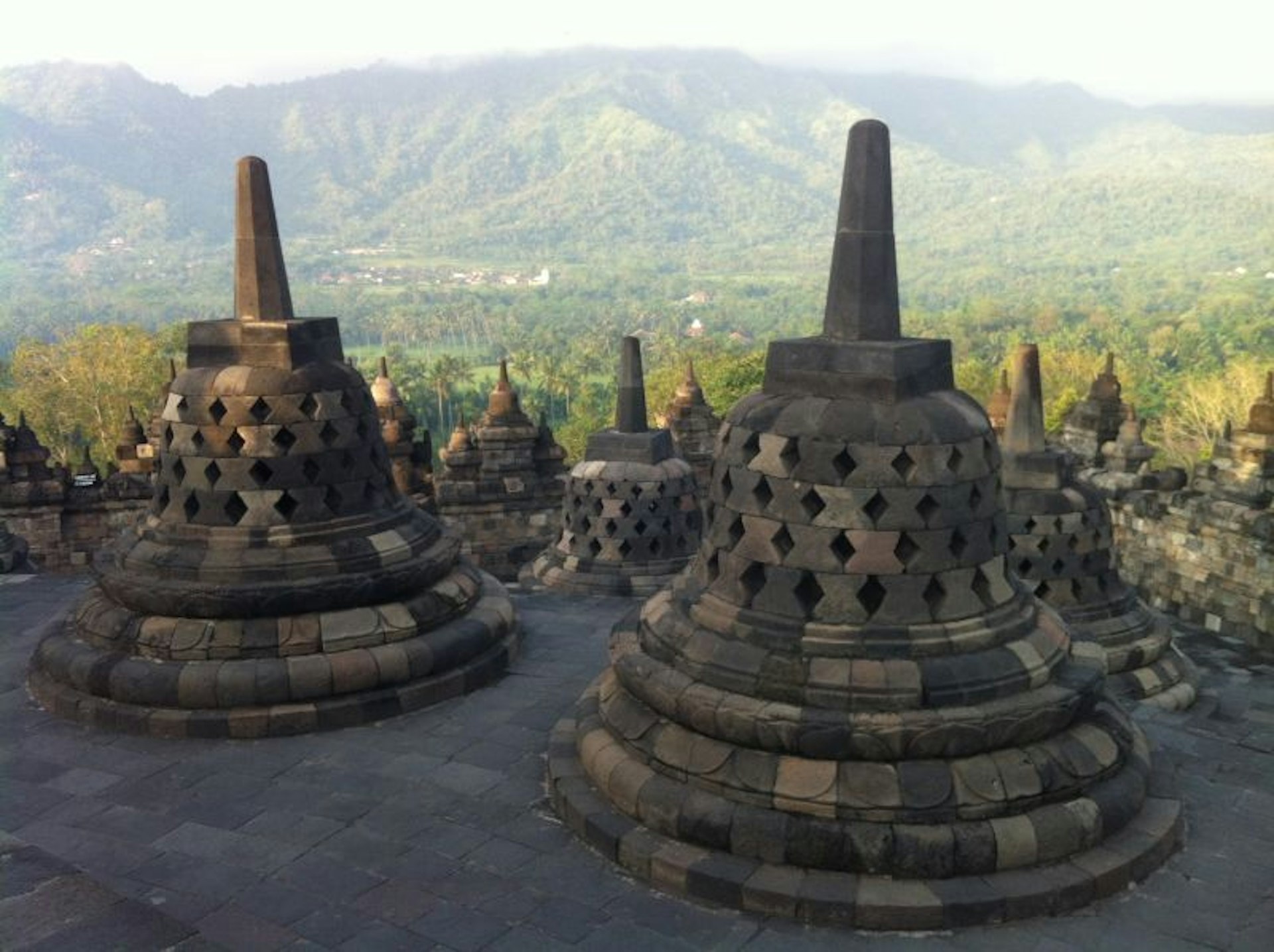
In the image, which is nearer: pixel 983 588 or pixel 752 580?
pixel 983 588

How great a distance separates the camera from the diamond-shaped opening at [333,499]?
7.88m

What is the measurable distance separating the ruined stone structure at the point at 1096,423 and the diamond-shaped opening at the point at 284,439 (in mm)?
16662

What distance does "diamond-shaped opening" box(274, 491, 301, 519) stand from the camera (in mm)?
7688

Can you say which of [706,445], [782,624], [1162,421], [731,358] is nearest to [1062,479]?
[782,624]

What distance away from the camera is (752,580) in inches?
226

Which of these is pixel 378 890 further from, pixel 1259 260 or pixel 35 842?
pixel 1259 260

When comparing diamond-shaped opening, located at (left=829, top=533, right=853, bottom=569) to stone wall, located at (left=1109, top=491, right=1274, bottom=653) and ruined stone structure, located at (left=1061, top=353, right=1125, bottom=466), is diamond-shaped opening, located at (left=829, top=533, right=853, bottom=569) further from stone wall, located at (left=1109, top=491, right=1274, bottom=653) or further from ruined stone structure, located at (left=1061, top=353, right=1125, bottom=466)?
ruined stone structure, located at (left=1061, top=353, right=1125, bottom=466)

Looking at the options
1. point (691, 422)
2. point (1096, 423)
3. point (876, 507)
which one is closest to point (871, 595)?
point (876, 507)

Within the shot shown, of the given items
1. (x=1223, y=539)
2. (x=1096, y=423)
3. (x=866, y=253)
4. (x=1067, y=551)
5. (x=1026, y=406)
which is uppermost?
(x=866, y=253)

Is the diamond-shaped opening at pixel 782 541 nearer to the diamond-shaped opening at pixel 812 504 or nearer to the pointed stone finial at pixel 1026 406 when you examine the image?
the diamond-shaped opening at pixel 812 504

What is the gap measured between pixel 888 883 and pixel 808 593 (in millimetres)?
1476

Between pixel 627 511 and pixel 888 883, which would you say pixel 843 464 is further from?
pixel 627 511

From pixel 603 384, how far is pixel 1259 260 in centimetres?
13403

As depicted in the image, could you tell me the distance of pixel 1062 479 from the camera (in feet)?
31.4
